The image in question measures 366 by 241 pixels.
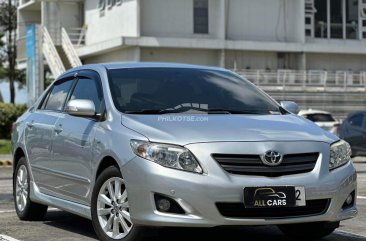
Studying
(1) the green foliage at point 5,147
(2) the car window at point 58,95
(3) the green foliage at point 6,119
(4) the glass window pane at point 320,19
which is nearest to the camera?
(2) the car window at point 58,95

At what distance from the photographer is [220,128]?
20.2ft

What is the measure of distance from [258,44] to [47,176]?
109ft

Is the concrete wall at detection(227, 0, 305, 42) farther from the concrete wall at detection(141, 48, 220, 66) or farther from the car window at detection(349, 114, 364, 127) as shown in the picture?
the car window at detection(349, 114, 364, 127)

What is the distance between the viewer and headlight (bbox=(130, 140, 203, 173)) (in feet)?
19.2

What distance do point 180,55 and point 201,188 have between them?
113 feet

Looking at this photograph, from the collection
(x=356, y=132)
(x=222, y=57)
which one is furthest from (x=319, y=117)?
(x=222, y=57)

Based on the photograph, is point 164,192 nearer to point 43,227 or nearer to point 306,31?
point 43,227

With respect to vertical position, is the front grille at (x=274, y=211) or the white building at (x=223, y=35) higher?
the white building at (x=223, y=35)

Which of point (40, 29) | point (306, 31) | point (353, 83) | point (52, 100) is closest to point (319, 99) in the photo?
point (353, 83)

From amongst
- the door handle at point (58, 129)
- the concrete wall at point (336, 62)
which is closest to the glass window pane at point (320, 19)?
the concrete wall at point (336, 62)

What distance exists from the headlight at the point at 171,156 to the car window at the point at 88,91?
1206 mm

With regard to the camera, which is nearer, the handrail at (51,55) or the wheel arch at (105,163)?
the wheel arch at (105,163)

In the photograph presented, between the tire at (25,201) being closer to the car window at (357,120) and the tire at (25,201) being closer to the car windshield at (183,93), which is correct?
the car windshield at (183,93)

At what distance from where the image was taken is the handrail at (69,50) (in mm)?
38816
